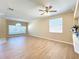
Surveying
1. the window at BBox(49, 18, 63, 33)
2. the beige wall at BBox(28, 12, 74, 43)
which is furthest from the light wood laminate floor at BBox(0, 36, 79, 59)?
the window at BBox(49, 18, 63, 33)

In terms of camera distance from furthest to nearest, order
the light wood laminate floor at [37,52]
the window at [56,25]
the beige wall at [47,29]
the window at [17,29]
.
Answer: the window at [17,29]
the window at [56,25]
the beige wall at [47,29]
the light wood laminate floor at [37,52]

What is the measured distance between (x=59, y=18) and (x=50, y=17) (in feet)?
4.00

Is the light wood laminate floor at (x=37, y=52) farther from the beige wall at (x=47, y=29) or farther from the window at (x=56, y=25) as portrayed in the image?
the window at (x=56, y=25)

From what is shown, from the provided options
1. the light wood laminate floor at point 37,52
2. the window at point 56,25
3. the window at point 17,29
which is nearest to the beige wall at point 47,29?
the window at point 56,25

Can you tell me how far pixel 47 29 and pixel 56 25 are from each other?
132 cm

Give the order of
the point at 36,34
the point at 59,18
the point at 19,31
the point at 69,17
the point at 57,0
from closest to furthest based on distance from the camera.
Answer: the point at 57,0 < the point at 69,17 < the point at 59,18 < the point at 36,34 < the point at 19,31

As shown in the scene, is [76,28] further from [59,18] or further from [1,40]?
[1,40]

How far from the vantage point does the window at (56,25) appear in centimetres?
775

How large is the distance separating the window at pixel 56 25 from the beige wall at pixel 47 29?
12.7 inches

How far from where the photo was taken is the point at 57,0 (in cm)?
446

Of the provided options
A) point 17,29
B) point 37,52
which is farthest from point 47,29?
point 17,29

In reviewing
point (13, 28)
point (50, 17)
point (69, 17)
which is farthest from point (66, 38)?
point (13, 28)

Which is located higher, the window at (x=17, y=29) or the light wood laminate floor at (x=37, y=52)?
the window at (x=17, y=29)

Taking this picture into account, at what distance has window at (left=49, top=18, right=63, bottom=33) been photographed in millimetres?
7746
